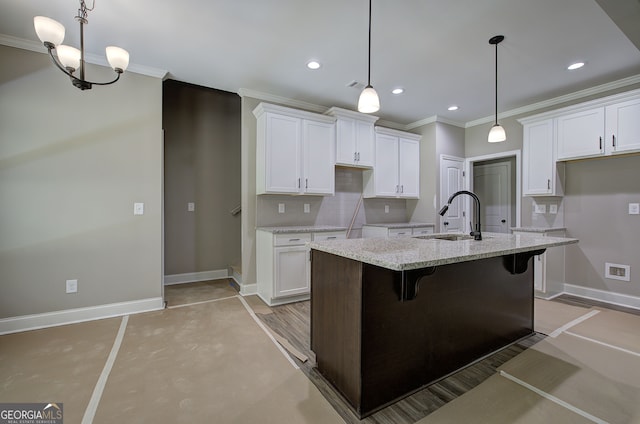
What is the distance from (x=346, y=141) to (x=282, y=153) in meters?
1.04

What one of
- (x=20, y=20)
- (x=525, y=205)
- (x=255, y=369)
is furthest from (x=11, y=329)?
(x=525, y=205)

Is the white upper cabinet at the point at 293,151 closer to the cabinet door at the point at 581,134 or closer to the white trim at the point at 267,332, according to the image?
the white trim at the point at 267,332

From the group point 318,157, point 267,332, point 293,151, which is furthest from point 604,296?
point 293,151

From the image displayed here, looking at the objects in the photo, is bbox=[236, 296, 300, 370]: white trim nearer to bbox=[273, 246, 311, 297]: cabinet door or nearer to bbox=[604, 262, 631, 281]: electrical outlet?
bbox=[273, 246, 311, 297]: cabinet door

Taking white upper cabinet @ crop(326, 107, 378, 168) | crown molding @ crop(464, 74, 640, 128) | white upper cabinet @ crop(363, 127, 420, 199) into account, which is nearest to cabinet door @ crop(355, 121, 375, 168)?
white upper cabinet @ crop(326, 107, 378, 168)

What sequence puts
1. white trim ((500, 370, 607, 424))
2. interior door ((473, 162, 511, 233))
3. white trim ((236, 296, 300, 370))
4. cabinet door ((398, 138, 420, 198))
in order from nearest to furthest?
white trim ((500, 370, 607, 424))
white trim ((236, 296, 300, 370))
cabinet door ((398, 138, 420, 198))
interior door ((473, 162, 511, 233))

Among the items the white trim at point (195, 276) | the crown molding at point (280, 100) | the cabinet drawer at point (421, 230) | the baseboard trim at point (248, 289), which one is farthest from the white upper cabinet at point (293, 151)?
the white trim at point (195, 276)

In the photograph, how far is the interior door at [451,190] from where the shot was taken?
4.80m

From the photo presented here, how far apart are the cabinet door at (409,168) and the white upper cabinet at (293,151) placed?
1423 millimetres

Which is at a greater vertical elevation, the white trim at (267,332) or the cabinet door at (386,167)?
the cabinet door at (386,167)

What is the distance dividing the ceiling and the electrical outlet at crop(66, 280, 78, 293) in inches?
84.3

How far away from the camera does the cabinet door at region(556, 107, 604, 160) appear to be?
333 centimetres

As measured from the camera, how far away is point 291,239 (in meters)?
3.37

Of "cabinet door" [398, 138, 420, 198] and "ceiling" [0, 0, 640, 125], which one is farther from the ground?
"ceiling" [0, 0, 640, 125]
